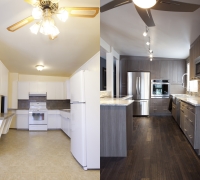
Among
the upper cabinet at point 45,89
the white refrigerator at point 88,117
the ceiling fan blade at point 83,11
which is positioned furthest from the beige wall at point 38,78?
the ceiling fan blade at point 83,11

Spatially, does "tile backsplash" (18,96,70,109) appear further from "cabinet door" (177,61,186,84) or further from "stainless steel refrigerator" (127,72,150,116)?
"cabinet door" (177,61,186,84)

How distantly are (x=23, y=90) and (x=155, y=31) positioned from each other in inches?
266

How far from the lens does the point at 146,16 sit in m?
0.91

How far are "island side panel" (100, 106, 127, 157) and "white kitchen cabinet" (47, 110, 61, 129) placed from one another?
19.4 ft

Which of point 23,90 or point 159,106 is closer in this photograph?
point 159,106

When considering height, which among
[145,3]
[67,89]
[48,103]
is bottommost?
[48,103]

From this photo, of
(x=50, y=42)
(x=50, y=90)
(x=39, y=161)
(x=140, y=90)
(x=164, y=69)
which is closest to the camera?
(x=164, y=69)

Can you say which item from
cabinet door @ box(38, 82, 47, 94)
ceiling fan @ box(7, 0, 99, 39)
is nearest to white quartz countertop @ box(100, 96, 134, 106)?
ceiling fan @ box(7, 0, 99, 39)

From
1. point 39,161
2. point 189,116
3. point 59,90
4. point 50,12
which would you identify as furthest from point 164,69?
point 59,90

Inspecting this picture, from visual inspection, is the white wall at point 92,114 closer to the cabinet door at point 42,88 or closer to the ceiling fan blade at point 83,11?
the ceiling fan blade at point 83,11

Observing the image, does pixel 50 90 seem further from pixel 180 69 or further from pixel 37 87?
pixel 180 69

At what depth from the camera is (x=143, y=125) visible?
1.06m

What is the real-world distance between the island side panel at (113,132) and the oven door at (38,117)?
5.87 metres

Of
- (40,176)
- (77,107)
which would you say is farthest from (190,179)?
(40,176)
